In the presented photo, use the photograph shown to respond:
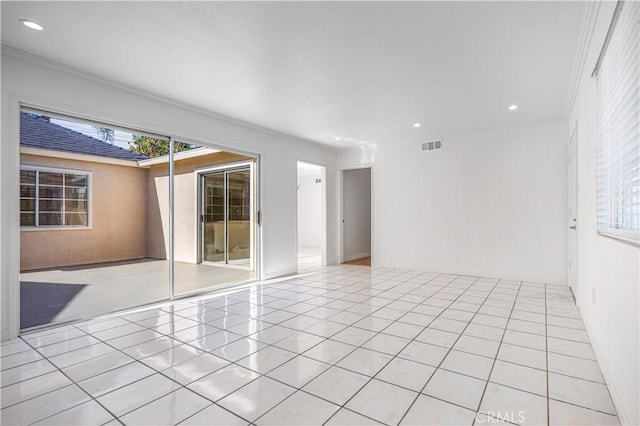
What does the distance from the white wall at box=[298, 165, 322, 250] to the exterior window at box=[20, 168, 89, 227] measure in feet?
22.7

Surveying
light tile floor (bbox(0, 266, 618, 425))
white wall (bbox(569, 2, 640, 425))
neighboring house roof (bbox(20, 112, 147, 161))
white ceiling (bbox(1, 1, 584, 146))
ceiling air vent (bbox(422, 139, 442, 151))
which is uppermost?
white ceiling (bbox(1, 1, 584, 146))

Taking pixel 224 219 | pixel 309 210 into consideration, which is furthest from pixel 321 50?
pixel 309 210

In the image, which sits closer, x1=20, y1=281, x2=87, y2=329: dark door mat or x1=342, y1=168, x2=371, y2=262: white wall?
x1=20, y1=281, x2=87, y2=329: dark door mat

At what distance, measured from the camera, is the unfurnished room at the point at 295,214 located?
1.86 metres

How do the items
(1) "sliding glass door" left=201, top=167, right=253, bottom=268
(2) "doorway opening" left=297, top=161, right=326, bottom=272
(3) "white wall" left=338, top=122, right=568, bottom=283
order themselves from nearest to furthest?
(3) "white wall" left=338, top=122, right=568, bottom=283, (1) "sliding glass door" left=201, top=167, right=253, bottom=268, (2) "doorway opening" left=297, top=161, right=326, bottom=272

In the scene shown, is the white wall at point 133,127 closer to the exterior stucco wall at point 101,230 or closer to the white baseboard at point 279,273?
the white baseboard at point 279,273

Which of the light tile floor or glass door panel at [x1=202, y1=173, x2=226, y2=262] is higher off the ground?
glass door panel at [x1=202, y1=173, x2=226, y2=262]

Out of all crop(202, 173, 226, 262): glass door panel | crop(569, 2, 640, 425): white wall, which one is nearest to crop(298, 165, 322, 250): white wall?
crop(202, 173, 226, 262): glass door panel

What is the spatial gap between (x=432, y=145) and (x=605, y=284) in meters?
4.14

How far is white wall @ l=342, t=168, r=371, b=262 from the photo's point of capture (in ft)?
24.2

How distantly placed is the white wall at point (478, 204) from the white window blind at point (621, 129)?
304 cm

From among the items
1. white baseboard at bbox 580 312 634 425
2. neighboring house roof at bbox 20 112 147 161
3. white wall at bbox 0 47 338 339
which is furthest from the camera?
neighboring house roof at bbox 20 112 147 161

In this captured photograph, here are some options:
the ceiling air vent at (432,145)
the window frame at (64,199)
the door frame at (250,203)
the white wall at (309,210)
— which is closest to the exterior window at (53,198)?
the window frame at (64,199)

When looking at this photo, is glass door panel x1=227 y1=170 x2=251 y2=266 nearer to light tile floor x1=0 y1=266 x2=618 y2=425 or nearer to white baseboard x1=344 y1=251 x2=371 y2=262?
light tile floor x1=0 y1=266 x2=618 y2=425
